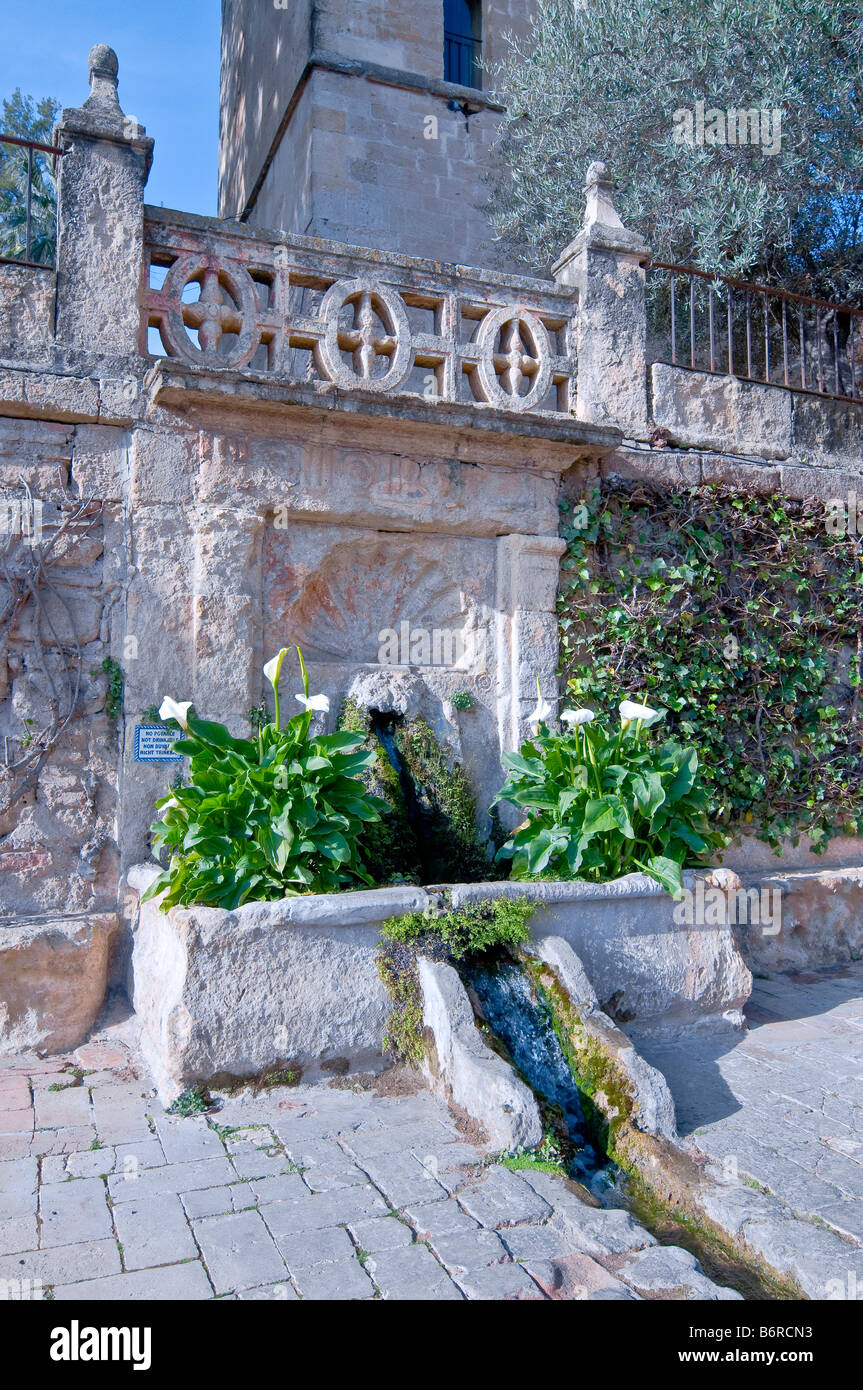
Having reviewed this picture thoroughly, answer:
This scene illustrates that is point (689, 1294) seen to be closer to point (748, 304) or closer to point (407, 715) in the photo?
point (407, 715)

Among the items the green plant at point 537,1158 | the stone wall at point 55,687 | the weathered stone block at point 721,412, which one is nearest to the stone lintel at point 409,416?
the stone wall at point 55,687

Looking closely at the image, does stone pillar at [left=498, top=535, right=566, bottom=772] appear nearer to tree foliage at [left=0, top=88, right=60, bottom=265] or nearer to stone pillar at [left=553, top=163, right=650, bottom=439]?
stone pillar at [left=553, top=163, right=650, bottom=439]

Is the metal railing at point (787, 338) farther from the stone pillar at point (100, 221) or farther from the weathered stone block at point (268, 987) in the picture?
the weathered stone block at point (268, 987)

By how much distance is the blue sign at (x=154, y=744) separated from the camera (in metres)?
4.41

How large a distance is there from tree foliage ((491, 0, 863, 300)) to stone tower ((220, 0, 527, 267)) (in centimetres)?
86

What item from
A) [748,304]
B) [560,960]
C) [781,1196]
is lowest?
[781,1196]

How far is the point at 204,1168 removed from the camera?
2887 mm

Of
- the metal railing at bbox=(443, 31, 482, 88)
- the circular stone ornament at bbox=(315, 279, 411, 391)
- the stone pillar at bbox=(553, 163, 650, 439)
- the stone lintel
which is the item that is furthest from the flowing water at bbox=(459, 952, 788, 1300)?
the metal railing at bbox=(443, 31, 482, 88)

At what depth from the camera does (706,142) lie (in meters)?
6.91

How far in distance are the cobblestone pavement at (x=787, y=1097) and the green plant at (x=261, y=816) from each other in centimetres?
149

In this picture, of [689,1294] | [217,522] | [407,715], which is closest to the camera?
[689,1294]

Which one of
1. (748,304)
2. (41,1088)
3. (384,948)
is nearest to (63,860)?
(41,1088)

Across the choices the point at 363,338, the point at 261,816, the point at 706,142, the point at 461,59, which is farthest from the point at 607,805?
the point at 461,59

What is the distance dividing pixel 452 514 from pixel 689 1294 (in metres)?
3.70
